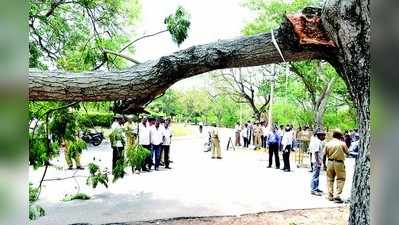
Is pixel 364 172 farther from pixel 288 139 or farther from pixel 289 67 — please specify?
pixel 289 67

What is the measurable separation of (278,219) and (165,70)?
331 cm

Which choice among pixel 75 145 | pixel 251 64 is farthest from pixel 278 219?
pixel 251 64

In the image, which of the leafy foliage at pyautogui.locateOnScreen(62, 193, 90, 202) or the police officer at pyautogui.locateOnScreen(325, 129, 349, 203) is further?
the leafy foliage at pyautogui.locateOnScreen(62, 193, 90, 202)

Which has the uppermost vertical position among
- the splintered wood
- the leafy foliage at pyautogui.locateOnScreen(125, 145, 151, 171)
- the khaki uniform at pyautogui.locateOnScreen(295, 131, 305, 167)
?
the splintered wood

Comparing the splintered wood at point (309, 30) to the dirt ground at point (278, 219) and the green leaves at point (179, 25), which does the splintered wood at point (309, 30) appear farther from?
the dirt ground at point (278, 219)

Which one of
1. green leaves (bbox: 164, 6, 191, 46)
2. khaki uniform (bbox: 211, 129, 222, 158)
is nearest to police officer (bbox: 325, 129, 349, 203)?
green leaves (bbox: 164, 6, 191, 46)

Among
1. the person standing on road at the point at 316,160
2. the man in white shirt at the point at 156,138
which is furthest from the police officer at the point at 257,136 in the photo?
the person standing on road at the point at 316,160

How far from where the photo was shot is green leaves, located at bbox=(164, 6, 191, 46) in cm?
333

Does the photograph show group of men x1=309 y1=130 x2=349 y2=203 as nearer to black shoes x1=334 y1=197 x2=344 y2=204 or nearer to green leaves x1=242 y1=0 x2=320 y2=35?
black shoes x1=334 y1=197 x2=344 y2=204

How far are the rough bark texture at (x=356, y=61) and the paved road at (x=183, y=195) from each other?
10.2ft

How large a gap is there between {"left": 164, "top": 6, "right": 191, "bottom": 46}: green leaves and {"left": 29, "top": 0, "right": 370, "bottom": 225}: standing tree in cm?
34

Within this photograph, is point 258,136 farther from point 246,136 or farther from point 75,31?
point 75,31

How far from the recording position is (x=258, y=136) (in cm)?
1580
